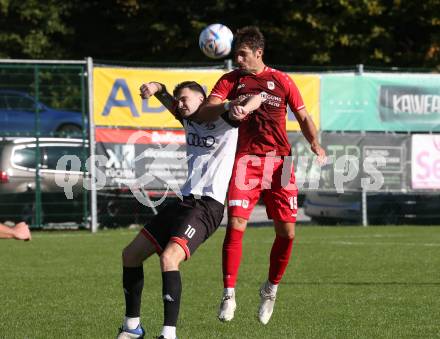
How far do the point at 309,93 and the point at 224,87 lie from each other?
39.5 feet

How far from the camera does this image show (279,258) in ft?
33.2

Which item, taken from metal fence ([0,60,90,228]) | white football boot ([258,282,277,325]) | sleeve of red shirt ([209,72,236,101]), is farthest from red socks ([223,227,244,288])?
metal fence ([0,60,90,228])

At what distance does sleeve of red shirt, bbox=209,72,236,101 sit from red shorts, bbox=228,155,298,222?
0.63 m

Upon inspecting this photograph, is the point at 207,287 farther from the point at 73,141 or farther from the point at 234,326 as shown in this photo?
the point at 73,141

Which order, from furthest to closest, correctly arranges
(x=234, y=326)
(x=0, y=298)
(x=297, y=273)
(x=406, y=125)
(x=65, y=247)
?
(x=406, y=125)
(x=65, y=247)
(x=297, y=273)
(x=0, y=298)
(x=234, y=326)

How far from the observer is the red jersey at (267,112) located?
32.6 ft

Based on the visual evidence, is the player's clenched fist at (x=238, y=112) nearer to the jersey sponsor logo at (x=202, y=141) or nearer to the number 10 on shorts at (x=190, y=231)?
the jersey sponsor logo at (x=202, y=141)

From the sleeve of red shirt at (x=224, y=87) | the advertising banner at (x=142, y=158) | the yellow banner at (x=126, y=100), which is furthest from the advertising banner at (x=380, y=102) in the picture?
the sleeve of red shirt at (x=224, y=87)

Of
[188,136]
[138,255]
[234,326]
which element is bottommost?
[234,326]

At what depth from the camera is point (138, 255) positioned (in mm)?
8359

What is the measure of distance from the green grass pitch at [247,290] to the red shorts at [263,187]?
92 cm

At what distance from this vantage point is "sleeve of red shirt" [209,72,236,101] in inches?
376

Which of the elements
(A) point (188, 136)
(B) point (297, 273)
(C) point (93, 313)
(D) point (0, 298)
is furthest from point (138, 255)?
(B) point (297, 273)

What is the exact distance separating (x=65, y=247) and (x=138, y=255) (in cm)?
913
